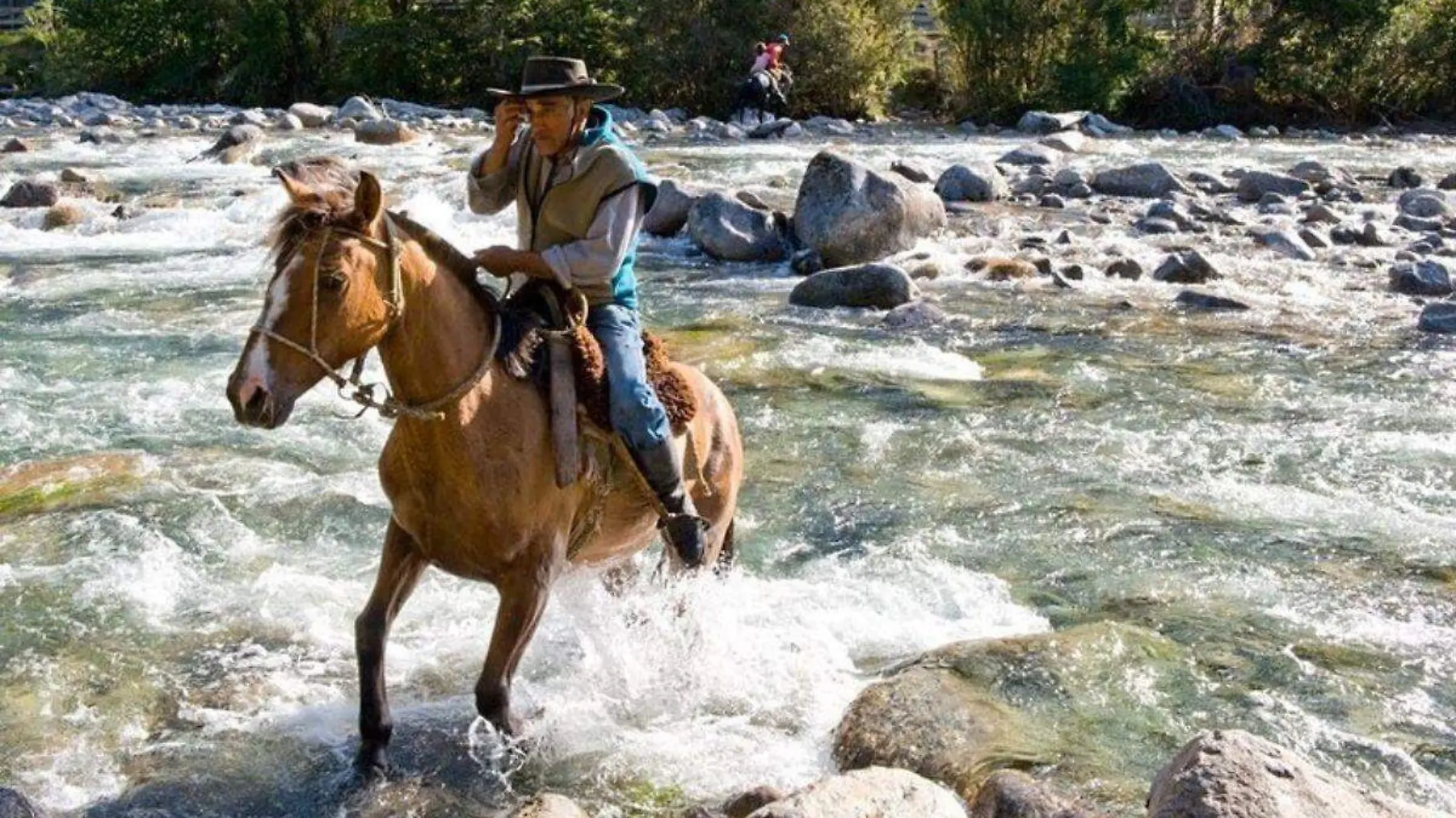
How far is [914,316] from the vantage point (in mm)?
13445

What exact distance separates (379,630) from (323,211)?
1.53 meters

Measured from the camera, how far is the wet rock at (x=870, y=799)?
4.23m

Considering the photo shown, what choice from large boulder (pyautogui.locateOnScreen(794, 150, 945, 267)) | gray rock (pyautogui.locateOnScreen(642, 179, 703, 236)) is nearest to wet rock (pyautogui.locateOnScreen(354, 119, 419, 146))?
gray rock (pyautogui.locateOnScreen(642, 179, 703, 236))

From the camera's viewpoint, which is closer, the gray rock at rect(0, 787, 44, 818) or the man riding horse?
the gray rock at rect(0, 787, 44, 818)

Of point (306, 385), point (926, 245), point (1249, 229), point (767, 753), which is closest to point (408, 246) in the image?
point (306, 385)

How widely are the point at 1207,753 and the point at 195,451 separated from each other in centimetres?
704

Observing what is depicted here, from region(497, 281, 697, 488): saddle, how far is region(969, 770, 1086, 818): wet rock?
1700mm

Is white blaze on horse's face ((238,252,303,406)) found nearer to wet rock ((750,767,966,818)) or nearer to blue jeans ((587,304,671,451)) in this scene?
blue jeans ((587,304,671,451))

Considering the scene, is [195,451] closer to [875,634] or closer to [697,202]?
[875,634]

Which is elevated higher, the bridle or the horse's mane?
the horse's mane

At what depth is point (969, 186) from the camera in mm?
20312

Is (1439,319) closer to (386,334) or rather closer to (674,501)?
(674,501)

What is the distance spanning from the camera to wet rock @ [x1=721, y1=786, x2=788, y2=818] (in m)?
4.93

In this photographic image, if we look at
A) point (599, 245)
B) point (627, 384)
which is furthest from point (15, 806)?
point (599, 245)
